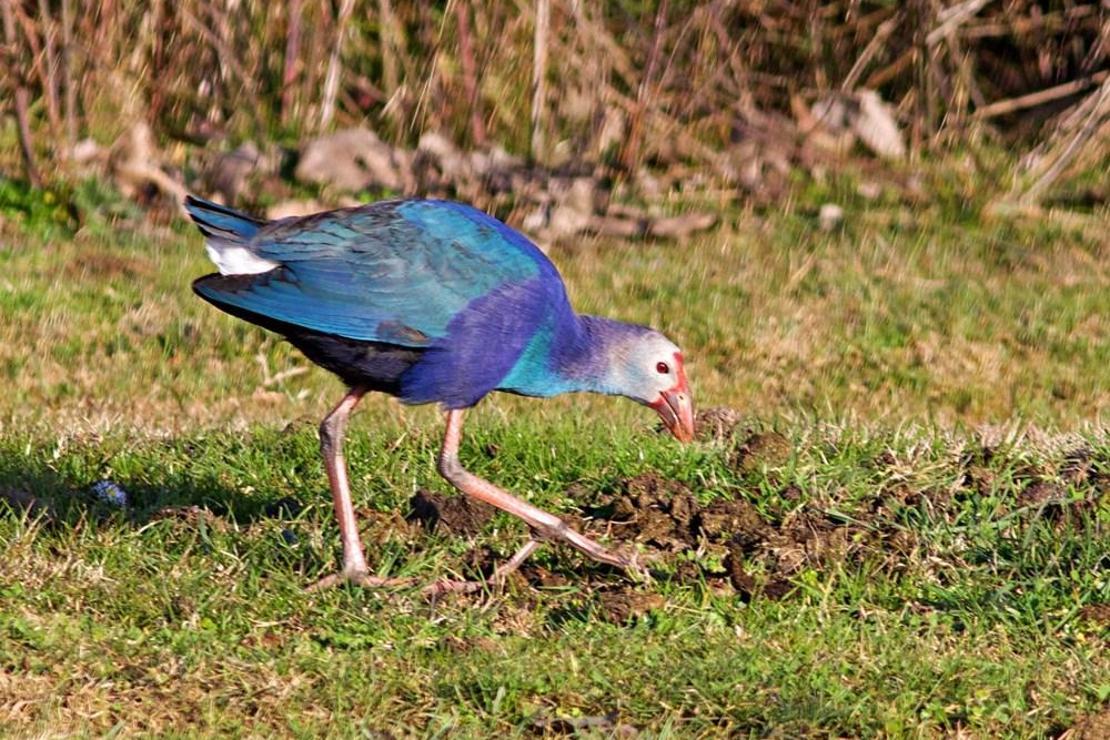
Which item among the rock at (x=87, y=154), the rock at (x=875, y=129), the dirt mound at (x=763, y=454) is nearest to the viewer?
the dirt mound at (x=763, y=454)

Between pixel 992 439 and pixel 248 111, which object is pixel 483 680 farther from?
pixel 248 111

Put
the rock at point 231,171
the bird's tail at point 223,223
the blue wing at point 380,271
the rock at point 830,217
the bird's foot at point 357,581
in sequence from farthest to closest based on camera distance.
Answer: the rock at point 830,217
the rock at point 231,171
the bird's tail at point 223,223
the blue wing at point 380,271
the bird's foot at point 357,581

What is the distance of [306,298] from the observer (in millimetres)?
4270

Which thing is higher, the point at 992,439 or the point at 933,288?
the point at 992,439

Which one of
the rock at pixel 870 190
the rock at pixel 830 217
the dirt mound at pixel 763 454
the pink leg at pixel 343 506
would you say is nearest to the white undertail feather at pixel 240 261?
the pink leg at pixel 343 506

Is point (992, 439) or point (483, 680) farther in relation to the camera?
point (992, 439)

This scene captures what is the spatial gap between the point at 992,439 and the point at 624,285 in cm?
255

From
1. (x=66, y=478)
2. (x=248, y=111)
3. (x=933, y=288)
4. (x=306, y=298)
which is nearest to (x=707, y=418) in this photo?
(x=306, y=298)

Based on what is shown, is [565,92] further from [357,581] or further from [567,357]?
[357,581]

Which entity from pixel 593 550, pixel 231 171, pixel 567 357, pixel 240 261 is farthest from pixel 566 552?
pixel 231 171

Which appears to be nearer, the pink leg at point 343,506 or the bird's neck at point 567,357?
the pink leg at point 343,506

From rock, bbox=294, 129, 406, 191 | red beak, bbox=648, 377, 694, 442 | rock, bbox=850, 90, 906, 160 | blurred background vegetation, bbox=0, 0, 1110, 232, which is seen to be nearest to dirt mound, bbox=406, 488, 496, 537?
red beak, bbox=648, 377, 694, 442

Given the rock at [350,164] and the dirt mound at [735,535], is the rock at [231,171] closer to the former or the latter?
the rock at [350,164]

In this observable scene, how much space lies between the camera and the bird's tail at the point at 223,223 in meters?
4.40
